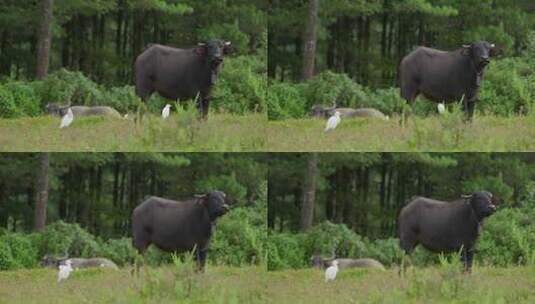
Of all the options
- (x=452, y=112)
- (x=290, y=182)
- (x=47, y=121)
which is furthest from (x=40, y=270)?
(x=452, y=112)

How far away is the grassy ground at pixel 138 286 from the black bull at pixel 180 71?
44.2 inches

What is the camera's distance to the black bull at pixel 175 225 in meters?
5.64

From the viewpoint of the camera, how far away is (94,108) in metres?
5.65

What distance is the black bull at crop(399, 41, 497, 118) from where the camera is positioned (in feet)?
18.6

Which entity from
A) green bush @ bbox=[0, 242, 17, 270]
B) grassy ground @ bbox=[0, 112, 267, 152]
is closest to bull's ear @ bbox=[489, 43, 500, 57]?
grassy ground @ bbox=[0, 112, 267, 152]

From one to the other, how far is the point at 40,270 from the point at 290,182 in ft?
5.91

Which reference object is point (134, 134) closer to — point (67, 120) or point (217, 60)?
point (67, 120)

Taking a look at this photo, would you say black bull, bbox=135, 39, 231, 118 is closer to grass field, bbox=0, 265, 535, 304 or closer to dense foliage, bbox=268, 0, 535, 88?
dense foliage, bbox=268, 0, 535, 88

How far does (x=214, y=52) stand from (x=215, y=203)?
1028mm

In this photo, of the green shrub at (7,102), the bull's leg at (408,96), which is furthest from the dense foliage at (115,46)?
the bull's leg at (408,96)

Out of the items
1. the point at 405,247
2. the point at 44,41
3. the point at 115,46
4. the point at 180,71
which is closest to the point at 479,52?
the point at 405,247

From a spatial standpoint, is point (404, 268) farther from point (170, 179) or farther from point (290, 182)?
point (170, 179)

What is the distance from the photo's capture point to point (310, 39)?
18.5 feet

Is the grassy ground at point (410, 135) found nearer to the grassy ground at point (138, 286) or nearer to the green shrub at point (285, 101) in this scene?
the green shrub at point (285, 101)
